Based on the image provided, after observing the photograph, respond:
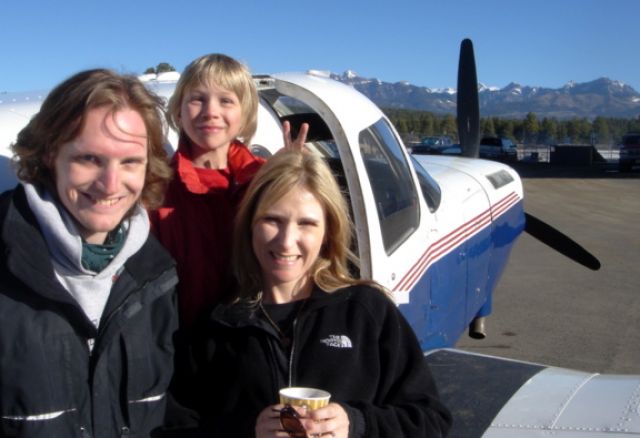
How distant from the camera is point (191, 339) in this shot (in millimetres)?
2207

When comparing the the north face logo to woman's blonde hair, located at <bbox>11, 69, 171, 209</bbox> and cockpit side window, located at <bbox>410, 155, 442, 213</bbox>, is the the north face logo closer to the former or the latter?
woman's blonde hair, located at <bbox>11, 69, 171, 209</bbox>

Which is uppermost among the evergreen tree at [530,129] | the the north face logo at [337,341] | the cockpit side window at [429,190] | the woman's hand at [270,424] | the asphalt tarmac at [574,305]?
the evergreen tree at [530,129]

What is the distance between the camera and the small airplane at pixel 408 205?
3.38m

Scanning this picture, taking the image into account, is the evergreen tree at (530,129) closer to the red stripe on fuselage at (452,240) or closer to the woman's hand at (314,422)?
the red stripe on fuselage at (452,240)

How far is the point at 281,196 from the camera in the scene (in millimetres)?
2197

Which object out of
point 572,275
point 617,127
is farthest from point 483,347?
point 617,127

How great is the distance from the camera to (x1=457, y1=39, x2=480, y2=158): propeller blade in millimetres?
7787

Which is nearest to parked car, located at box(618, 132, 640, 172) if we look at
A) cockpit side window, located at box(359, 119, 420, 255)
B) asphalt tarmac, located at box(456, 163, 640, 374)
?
asphalt tarmac, located at box(456, 163, 640, 374)

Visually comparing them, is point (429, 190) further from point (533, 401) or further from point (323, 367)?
point (323, 367)

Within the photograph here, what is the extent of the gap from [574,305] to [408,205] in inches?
229

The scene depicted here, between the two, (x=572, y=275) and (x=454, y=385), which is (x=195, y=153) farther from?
(x=572, y=275)

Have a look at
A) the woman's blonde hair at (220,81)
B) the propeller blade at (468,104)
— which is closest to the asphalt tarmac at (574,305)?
the propeller blade at (468,104)

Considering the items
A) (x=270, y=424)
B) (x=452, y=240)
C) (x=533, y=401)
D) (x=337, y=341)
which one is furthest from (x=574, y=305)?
(x=270, y=424)

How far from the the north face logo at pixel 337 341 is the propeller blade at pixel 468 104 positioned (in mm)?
5853
